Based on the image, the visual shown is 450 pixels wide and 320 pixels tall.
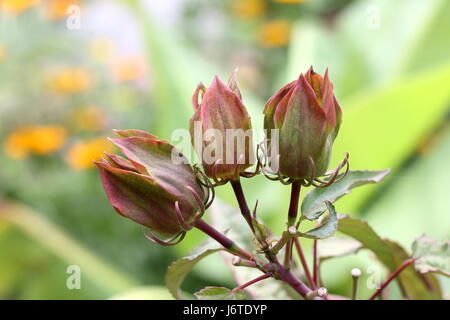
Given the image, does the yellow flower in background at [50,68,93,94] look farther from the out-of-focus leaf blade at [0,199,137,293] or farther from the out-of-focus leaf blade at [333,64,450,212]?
the out-of-focus leaf blade at [333,64,450,212]

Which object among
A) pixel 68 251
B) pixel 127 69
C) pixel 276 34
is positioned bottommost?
pixel 68 251

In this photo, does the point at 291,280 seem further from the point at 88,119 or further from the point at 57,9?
the point at 57,9

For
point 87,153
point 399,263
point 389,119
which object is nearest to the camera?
point 399,263

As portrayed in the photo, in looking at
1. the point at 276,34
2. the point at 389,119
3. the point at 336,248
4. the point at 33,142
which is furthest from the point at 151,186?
the point at 276,34

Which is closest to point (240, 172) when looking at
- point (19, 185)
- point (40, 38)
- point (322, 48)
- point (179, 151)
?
point (179, 151)

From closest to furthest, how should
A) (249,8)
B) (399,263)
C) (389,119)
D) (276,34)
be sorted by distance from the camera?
(399,263) → (389,119) → (276,34) → (249,8)

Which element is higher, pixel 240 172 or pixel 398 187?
pixel 398 187

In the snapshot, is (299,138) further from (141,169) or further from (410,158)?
(410,158)
